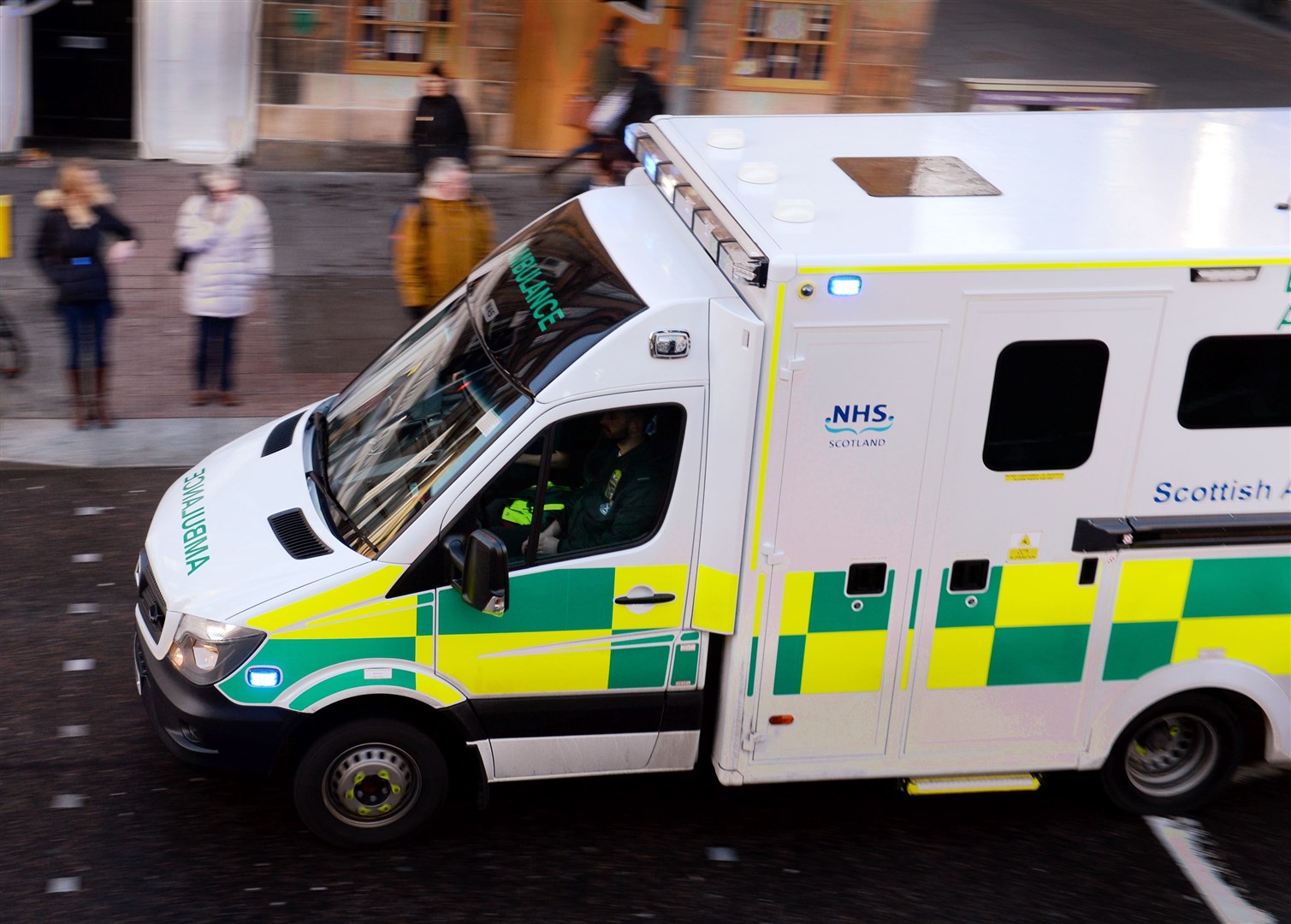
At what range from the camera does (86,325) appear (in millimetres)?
9258

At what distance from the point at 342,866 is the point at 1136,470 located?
348 cm

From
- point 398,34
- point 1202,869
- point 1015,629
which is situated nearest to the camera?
point 1015,629

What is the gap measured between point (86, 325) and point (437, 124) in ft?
13.4

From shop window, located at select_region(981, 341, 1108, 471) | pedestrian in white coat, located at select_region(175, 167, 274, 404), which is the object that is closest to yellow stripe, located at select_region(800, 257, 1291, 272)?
shop window, located at select_region(981, 341, 1108, 471)

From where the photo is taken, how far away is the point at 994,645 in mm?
5668

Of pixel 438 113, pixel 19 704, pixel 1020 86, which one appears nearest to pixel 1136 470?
pixel 19 704

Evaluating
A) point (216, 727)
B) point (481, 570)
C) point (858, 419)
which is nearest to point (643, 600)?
point (481, 570)

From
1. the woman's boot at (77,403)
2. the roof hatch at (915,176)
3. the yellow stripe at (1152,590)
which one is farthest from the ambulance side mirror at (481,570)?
the woman's boot at (77,403)

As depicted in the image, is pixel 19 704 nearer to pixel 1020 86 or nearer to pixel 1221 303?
pixel 1221 303

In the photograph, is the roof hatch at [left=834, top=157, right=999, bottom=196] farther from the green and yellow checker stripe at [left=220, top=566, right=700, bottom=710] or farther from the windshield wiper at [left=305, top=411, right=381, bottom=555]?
the windshield wiper at [left=305, top=411, right=381, bottom=555]

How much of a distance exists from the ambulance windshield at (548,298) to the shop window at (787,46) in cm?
923

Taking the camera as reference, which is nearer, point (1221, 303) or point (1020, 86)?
point (1221, 303)

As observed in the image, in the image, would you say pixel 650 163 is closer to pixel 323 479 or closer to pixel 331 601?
pixel 323 479

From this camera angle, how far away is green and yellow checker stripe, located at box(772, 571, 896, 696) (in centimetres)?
548
